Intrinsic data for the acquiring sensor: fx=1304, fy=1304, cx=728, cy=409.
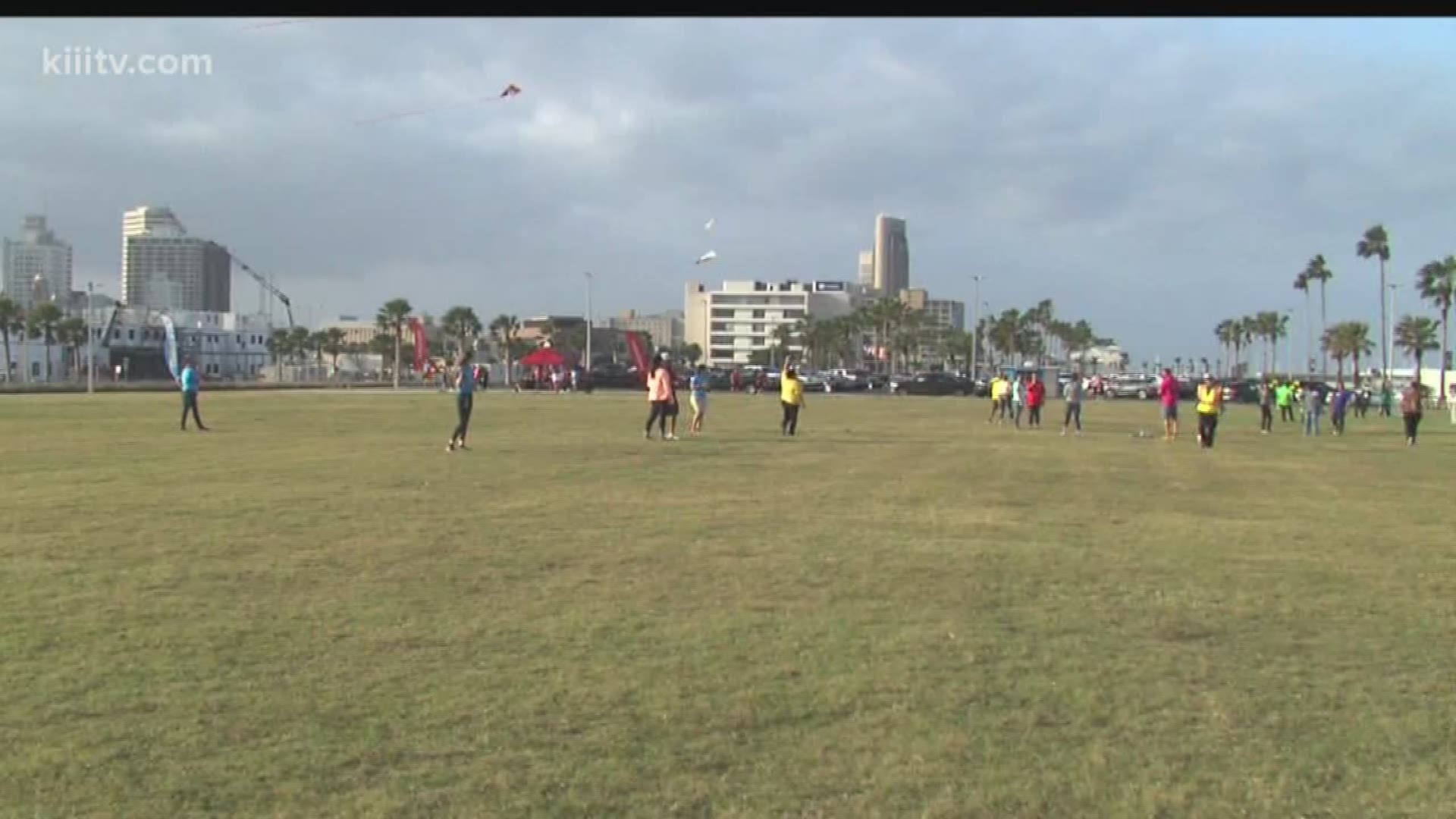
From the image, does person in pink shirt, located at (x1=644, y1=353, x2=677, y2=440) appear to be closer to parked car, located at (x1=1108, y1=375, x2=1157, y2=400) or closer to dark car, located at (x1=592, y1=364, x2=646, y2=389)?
dark car, located at (x1=592, y1=364, x2=646, y2=389)

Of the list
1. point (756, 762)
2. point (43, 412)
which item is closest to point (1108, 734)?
point (756, 762)

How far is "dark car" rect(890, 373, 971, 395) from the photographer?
8062 centimetres

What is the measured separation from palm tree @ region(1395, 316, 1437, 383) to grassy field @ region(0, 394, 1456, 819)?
11740 cm

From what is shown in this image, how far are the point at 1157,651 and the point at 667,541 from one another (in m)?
5.10

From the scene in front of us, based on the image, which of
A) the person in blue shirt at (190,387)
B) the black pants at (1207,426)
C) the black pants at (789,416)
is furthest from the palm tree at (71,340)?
the black pants at (1207,426)

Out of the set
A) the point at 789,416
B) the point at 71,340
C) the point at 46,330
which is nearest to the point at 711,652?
the point at 789,416

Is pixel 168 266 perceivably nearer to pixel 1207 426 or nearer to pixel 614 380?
pixel 614 380

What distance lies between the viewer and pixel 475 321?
467 ft

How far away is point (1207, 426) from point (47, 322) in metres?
97.4

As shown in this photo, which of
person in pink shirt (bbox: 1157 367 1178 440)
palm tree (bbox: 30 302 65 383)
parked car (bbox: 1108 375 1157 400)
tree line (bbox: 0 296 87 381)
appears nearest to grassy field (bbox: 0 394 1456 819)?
person in pink shirt (bbox: 1157 367 1178 440)

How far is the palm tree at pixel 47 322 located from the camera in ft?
335

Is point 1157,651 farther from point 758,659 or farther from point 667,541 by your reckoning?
point 667,541

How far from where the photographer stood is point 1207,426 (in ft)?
95.1

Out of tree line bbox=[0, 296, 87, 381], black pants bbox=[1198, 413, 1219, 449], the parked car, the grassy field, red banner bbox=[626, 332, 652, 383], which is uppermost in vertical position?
tree line bbox=[0, 296, 87, 381]
